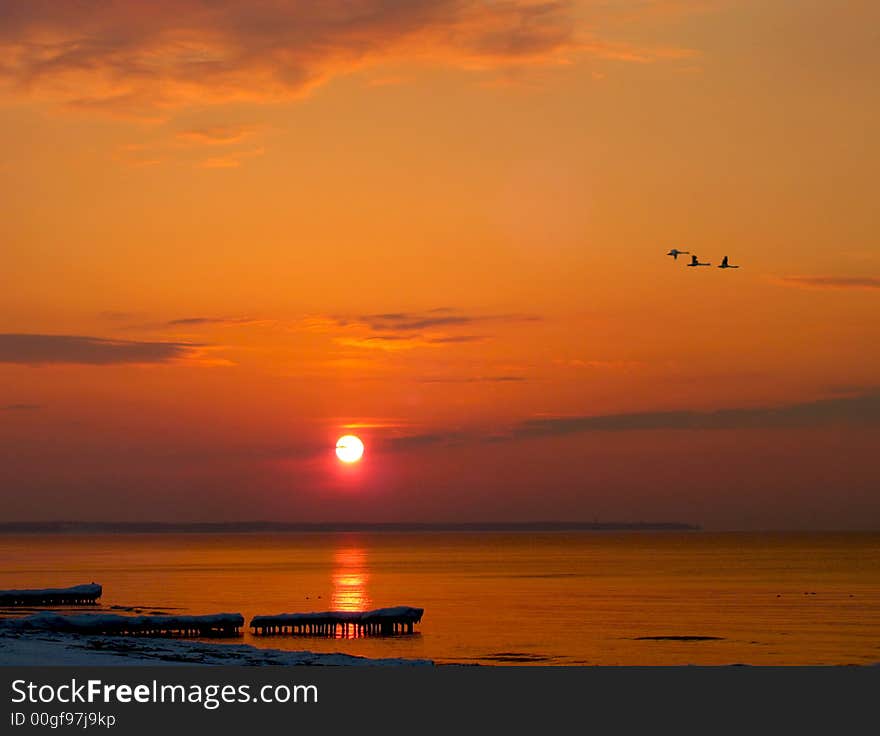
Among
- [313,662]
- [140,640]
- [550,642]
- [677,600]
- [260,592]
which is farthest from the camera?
[260,592]

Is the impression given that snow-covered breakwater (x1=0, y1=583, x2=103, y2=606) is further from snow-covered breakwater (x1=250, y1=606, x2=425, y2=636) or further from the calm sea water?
snow-covered breakwater (x1=250, y1=606, x2=425, y2=636)

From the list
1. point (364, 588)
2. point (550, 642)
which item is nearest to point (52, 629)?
point (550, 642)

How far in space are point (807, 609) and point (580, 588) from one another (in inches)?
1834

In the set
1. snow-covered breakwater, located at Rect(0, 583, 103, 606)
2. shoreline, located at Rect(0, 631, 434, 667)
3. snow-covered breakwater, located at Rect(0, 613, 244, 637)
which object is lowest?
shoreline, located at Rect(0, 631, 434, 667)

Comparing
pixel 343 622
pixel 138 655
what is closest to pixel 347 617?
pixel 343 622

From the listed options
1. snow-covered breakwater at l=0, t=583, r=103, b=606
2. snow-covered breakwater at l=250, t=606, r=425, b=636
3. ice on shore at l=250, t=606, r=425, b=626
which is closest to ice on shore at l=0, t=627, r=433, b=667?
ice on shore at l=250, t=606, r=425, b=626

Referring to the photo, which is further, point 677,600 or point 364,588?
point 364,588

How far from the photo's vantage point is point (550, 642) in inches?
3605

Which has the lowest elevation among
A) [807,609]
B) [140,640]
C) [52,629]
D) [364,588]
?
[140,640]

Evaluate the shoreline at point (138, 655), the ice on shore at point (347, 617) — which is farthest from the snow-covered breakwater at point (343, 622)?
the shoreline at point (138, 655)

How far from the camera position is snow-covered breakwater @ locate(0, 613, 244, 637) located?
80375mm

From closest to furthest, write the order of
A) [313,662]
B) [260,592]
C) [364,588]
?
[313,662] < [260,592] < [364,588]

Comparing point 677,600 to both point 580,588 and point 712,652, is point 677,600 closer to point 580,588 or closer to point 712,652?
point 580,588

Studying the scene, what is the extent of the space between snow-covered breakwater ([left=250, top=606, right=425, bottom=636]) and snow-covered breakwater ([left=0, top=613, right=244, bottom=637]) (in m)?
2.88
